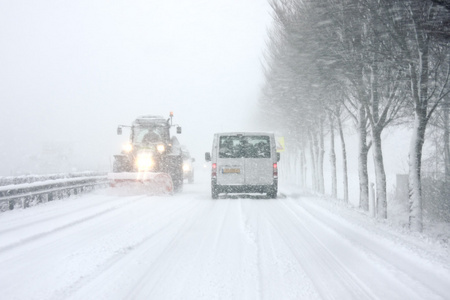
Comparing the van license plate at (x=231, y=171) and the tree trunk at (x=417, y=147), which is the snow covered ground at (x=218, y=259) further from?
the van license plate at (x=231, y=171)

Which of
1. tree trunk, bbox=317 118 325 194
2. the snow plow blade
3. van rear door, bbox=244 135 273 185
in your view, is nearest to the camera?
van rear door, bbox=244 135 273 185

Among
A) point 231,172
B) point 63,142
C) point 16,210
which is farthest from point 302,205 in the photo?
point 63,142

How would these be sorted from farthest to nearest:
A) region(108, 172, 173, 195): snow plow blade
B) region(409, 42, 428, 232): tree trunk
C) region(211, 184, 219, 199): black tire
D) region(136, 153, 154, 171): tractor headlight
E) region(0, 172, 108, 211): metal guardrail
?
region(136, 153, 154, 171): tractor headlight
region(108, 172, 173, 195): snow plow blade
region(211, 184, 219, 199): black tire
region(0, 172, 108, 211): metal guardrail
region(409, 42, 428, 232): tree trunk

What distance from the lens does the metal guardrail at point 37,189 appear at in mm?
12297

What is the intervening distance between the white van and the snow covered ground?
464 centimetres

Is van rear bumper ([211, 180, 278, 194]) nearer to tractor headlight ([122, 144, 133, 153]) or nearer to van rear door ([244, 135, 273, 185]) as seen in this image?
van rear door ([244, 135, 273, 185])

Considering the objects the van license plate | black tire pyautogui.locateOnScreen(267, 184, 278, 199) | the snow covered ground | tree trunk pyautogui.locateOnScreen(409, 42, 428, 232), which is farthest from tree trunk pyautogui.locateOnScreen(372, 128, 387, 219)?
the van license plate

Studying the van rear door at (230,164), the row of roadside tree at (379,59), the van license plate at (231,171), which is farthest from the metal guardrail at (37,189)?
the row of roadside tree at (379,59)

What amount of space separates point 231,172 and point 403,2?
7.58m

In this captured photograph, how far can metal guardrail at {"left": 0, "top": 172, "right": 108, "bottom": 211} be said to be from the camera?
40.3ft

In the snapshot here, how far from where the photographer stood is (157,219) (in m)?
9.64

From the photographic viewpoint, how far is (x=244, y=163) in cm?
1459

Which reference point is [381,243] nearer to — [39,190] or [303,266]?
[303,266]

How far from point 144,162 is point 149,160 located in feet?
0.73
